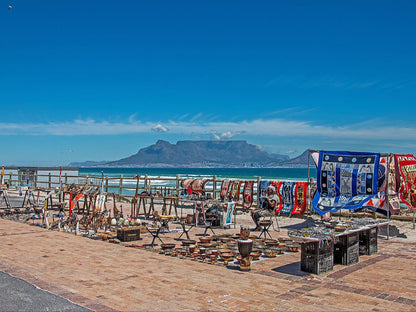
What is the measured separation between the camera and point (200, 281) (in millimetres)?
6910

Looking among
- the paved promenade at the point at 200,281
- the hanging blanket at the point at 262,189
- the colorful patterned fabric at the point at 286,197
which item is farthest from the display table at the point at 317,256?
the hanging blanket at the point at 262,189

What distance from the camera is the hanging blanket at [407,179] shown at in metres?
13.1

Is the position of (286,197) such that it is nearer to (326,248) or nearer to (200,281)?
(326,248)

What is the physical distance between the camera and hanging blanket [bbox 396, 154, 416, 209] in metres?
13.1

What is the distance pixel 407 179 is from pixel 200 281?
30.8ft

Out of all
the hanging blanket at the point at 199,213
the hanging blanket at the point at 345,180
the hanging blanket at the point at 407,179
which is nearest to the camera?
the hanging blanket at the point at 345,180

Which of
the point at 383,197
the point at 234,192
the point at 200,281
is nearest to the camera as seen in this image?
the point at 200,281

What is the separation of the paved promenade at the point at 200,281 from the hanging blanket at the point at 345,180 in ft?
9.57

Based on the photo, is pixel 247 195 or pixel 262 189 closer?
pixel 262 189

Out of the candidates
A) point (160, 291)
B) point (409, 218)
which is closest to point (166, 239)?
point (160, 291)

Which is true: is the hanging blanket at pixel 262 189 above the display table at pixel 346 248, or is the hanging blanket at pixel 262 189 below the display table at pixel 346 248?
above

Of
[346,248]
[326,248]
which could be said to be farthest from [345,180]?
[326,248]

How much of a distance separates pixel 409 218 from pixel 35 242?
43.4 feet

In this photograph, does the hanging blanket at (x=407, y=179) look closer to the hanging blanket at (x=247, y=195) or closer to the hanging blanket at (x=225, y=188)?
the hanging blanket at (x=247, y=195)
